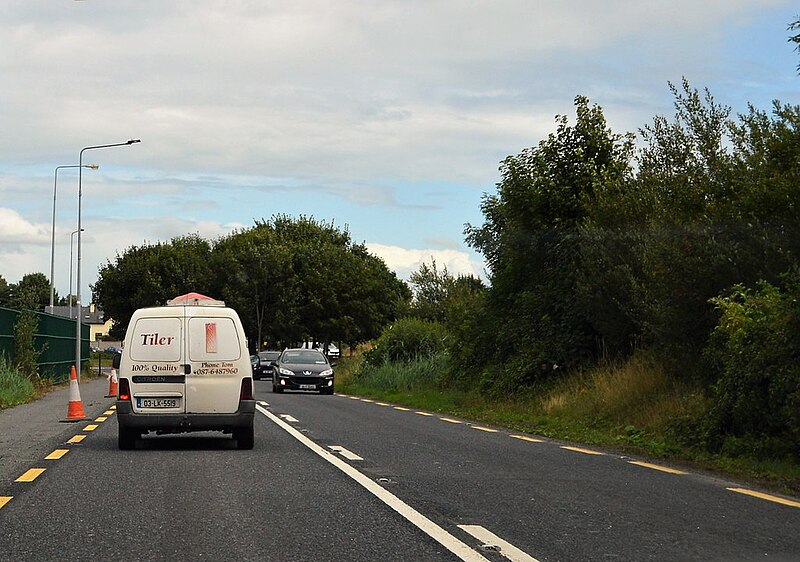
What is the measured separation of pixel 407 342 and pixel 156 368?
2720 cm

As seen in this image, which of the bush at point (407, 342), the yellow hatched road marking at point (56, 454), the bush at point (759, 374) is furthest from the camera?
the bush at point (407, 342)

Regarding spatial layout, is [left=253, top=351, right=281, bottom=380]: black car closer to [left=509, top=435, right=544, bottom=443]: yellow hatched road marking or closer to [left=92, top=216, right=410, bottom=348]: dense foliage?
[left=92, top=216, right=410, bottom=348]: dense foliage

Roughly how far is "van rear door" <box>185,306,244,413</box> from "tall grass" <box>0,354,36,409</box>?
10.1 metres

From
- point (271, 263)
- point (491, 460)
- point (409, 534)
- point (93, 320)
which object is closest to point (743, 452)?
point (491, 460)

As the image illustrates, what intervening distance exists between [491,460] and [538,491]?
282cm

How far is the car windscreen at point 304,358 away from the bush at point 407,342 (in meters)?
4.01

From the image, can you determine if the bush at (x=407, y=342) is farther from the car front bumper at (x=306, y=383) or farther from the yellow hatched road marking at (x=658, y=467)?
the yellow hatched road marking at (x=658, y=467)

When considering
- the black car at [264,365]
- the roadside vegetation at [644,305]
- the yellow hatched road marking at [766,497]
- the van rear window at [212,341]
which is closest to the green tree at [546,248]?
the roadside vegetation at [644,305]

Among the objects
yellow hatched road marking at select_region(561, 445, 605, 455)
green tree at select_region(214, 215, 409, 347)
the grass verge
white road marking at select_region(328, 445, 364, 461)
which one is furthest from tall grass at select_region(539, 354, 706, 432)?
green tree at select_region(214, 215, 409, 347)

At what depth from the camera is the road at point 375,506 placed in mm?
7219

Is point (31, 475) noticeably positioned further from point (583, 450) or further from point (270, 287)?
point (270, 287)

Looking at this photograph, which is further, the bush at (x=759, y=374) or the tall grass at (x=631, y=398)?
the tall grass at (x=631, y=398)

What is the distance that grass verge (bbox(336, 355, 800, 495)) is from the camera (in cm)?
1228

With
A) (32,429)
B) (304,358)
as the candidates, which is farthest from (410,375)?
(32,429)
